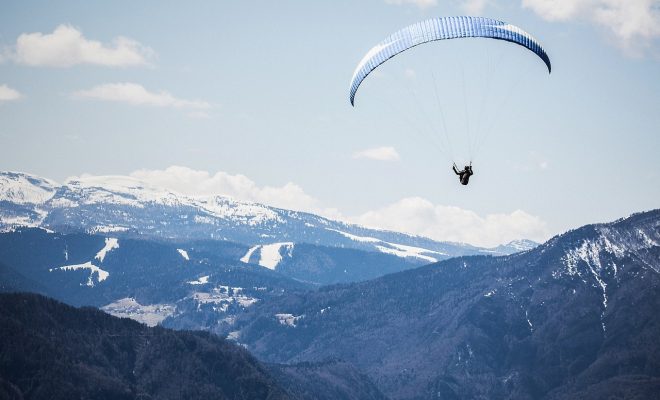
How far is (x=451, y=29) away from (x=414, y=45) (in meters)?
4.97

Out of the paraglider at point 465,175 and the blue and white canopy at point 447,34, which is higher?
the blue and white canopy at point 447,34

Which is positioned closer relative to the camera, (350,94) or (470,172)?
(470,172)

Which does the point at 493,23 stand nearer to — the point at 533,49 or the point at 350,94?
the point at 533,49

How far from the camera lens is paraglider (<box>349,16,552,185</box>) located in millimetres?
99812

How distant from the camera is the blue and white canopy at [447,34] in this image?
99812 mm

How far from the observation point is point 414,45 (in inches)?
3952

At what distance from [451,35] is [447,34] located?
52cm

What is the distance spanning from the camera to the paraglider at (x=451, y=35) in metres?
99.8

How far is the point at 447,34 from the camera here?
9931 centimetres

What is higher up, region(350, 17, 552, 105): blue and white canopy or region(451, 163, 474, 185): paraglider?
region(350, 17, 552, 105): blue and white canopy

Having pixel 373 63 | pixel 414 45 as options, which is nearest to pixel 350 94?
pixel 373 63

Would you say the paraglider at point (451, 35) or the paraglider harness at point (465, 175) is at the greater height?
the paraglider at point (451, 35)

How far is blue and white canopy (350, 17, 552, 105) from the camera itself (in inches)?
3930

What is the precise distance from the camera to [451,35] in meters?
99.4
